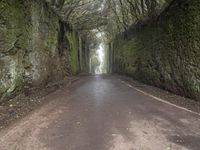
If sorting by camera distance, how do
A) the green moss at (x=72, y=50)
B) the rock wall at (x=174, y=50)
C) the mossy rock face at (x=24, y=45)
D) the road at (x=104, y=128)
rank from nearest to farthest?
the road at (x=104, y=128) → the mossy rock face at (x=24, y=45) → the rock wall at (x=174, y=50) → the green moss at (x=72, y=50)

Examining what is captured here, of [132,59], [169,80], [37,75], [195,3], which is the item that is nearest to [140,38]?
[132,59]

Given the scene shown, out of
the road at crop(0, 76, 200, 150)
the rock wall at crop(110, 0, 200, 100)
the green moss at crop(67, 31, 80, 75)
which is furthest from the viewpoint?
the green moss at crop(67, 31, 80, 75)

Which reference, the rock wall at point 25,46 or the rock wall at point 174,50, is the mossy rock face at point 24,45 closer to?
the rock wall at point 25,46

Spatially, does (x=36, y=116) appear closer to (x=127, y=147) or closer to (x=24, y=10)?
(x=127, y=147)

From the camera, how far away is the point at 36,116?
537cm

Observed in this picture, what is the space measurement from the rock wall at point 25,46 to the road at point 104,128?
106 cm

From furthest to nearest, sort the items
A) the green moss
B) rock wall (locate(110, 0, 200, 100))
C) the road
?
the green moss < rock wall (locate(110, 0, 200, 100)) < the road

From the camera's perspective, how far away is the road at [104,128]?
157 inches

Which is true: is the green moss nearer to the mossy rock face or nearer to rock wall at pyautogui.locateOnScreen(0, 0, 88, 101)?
rock wall at pyautogui.locateOnScreen(0, 0, 88, 101)

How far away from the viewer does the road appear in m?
3.99

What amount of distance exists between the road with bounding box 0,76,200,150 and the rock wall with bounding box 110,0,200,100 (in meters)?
1.21

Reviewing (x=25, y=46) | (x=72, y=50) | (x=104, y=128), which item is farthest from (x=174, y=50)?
(x=72, y=50)

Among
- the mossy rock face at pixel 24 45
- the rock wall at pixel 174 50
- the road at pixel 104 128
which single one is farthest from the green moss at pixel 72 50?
the road at pixel 104 128

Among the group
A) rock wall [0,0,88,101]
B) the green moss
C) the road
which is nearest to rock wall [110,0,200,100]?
the road
